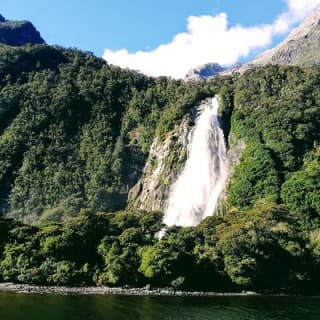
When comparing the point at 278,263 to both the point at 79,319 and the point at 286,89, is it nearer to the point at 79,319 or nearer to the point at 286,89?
the point at 79,319

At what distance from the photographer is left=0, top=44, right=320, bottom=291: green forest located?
217 ft

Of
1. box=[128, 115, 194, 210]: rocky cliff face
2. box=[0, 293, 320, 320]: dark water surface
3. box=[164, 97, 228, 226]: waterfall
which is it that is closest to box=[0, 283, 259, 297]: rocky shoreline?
box=[0, 293, 320, 320]: dark water surface

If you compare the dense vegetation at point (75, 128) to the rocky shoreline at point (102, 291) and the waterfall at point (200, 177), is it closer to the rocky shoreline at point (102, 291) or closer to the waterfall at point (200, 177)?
the waterfall at point (200, 177)

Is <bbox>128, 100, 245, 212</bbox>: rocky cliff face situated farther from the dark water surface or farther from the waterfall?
the dark water surface

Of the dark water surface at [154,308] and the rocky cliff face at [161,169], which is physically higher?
the rocky cliff face at [161,169]

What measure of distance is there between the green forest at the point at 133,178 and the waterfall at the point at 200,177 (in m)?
3.67

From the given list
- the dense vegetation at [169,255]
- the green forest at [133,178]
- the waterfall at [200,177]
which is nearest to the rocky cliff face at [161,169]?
the waterfall at [200,177]

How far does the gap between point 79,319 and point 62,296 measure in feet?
42.3

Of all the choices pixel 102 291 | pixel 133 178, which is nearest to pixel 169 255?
pixel 102 291

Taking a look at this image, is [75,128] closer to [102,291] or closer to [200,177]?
[200,177]

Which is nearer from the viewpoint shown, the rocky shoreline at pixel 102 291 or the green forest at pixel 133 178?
the rocky shoreline at pixel 102 291

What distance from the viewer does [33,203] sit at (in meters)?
110

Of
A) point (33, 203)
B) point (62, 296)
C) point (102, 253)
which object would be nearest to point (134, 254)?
point (102, 253)

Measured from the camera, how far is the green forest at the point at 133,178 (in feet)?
217
